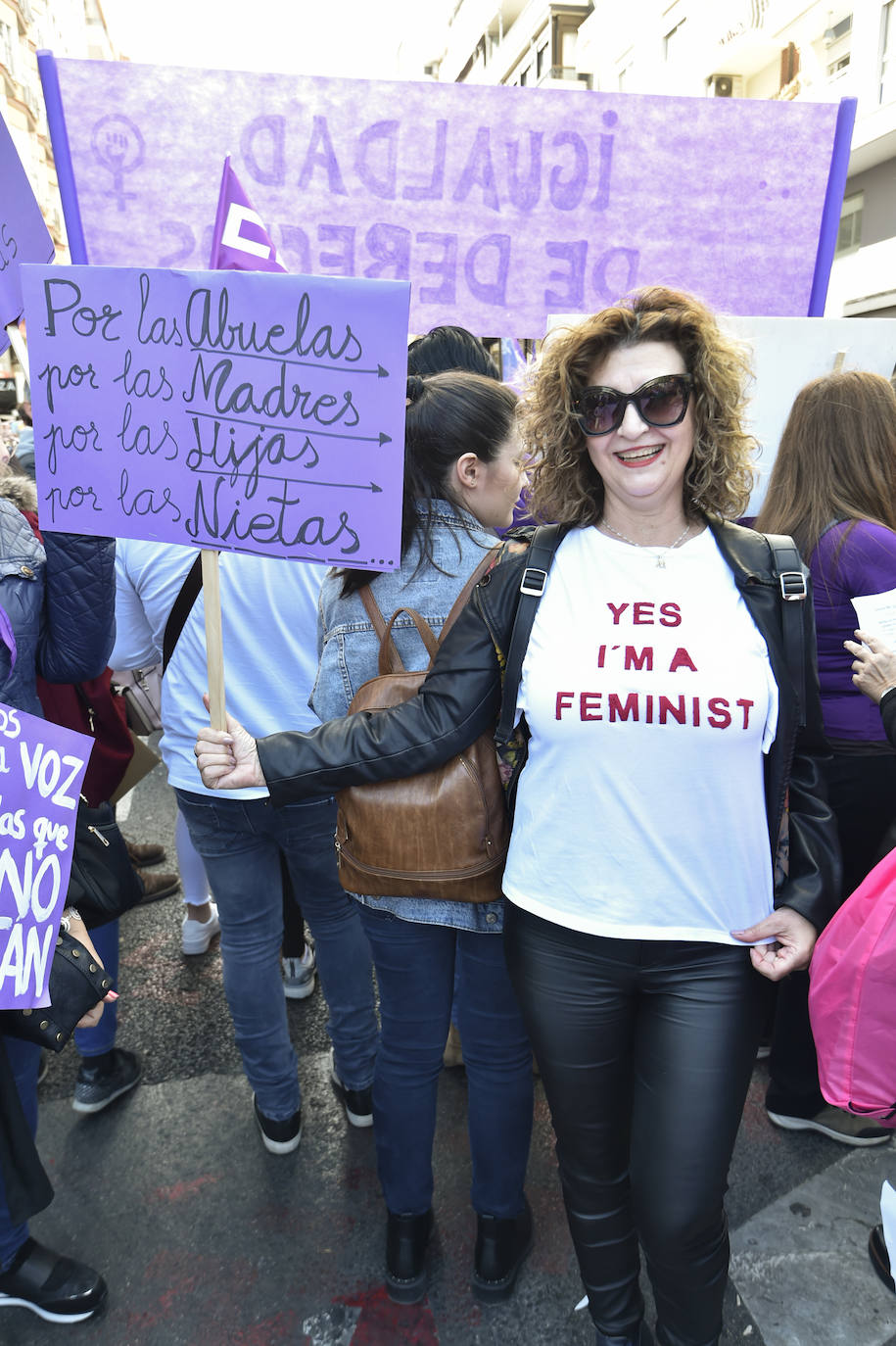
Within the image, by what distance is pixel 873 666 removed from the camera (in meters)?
2.10

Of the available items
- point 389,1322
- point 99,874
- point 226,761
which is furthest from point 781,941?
point 99,874

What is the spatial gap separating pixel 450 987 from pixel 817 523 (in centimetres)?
147

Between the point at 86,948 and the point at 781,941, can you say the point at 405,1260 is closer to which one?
the point at 86,948

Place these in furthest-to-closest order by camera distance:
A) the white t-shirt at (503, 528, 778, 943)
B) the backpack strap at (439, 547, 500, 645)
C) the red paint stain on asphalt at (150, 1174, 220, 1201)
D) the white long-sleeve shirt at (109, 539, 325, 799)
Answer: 1. the red paint stain on asphalt at (150, 1174, 220, 1201)
2. the white long-sleeve shirt at (109, 539, 325, 799)
3. the backpack strap at (439, 547, 500, 645)
4. the white t-shirt at (503, 528, 778, 943)

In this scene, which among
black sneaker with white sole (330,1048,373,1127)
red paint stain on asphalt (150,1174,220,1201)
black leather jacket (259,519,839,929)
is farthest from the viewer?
black sneaker with white sole (330,1048,373,1127)

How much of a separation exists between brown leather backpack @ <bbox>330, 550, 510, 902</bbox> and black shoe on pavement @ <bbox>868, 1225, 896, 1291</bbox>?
1.33m

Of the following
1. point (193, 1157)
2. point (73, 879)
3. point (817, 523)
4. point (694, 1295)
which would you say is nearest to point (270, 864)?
point (73, 879)

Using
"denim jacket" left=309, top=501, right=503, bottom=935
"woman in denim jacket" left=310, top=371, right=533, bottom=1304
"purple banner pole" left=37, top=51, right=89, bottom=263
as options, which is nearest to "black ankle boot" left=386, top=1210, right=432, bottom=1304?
"woman in denim jacket" left=310, top=371, right=533, bottom=1304

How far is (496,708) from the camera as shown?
5.65ft

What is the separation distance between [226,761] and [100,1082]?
1.59m

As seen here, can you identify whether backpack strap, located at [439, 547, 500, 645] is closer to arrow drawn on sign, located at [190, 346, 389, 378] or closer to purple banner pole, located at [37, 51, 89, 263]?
arrow drawn on sign, located at [190, 346, 389, 378]

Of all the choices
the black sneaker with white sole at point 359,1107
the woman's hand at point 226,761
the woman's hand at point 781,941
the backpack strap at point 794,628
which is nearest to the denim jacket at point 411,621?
the woman's hand at point 226,761

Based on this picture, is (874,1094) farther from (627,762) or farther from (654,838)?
(627,762)

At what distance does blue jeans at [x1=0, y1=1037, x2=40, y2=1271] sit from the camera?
2.00 meters
